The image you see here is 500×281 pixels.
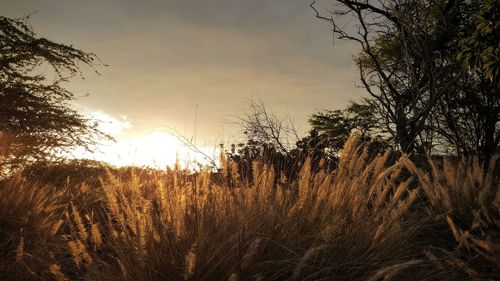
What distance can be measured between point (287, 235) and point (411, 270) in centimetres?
87

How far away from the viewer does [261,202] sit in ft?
10.6

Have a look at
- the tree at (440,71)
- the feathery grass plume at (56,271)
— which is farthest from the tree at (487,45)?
the feathery grass plume at (56,271)

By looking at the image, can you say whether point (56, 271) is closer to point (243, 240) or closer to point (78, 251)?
point (78, 251)

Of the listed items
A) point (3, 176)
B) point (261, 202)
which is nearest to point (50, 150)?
point (3, 176)

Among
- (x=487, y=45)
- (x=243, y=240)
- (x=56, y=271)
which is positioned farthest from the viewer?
(x=487, y=45)

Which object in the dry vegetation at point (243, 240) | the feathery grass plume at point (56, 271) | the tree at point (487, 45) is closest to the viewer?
the feathery grass plume at point (56, 271)

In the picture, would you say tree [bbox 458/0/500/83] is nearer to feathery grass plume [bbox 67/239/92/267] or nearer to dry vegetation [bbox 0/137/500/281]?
dry vegetation [bbox 0/137/500/281]

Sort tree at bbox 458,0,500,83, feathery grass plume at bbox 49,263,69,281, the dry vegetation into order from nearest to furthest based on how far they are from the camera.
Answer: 1. feathery grass plume at bbox 49,263,69,281
2. the dry vegetation
3. tree at bbox 458,0,500,83

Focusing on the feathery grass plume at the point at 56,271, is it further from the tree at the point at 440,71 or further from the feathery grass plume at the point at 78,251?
the tree at the point at 440,71

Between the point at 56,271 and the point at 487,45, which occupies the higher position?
the point at 487,45

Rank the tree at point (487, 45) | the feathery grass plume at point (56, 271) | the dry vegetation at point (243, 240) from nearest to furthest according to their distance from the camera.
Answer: the feathery grass plume at point (56, 271), the dry vegetation at point (243, 240), the tree at point (487, 45)

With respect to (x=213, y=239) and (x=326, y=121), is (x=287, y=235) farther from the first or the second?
(x=326, y=121)

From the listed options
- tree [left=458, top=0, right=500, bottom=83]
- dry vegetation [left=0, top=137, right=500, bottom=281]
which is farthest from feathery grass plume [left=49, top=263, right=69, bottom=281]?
tree [left=458, top=0, right=500, bottom=83]

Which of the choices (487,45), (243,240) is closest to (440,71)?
(487,45)
